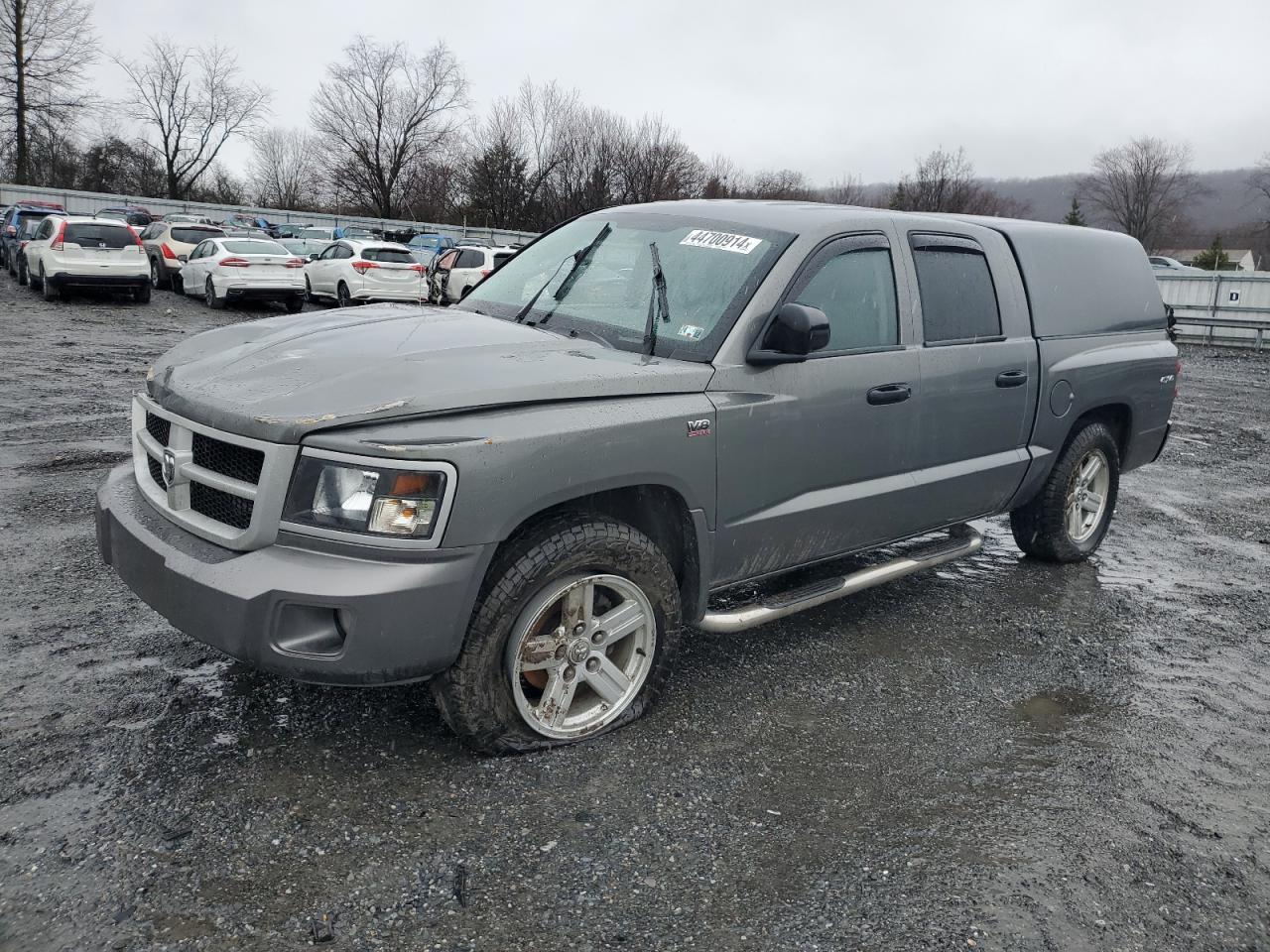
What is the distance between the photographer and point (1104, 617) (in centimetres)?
518

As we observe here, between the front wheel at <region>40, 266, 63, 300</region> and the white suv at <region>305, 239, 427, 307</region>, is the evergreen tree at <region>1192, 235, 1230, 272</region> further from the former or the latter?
the front wheel at <region>40, 266, 63, 300</region>

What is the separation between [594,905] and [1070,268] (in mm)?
4399

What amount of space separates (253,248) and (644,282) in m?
18.9

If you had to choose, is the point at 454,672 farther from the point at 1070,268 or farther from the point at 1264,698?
the point at 1070,268

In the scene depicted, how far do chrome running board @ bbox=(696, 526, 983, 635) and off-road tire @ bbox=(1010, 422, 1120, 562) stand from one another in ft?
2.30

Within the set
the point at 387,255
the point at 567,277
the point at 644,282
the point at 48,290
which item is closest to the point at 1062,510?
the point at 644,282

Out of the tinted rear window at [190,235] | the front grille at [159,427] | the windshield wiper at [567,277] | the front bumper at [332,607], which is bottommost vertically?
the front bumper at [332,607]

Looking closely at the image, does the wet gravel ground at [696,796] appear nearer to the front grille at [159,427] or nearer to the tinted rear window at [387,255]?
the front grille at [159,427]

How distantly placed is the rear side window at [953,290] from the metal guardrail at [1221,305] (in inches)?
794

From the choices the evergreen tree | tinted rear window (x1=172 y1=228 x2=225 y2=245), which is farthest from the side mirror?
the evergreen tree

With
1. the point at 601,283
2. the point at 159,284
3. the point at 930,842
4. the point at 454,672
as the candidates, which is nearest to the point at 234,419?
the point at 454,672

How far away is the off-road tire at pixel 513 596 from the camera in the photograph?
3.14 meters

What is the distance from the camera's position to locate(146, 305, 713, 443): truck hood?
9.80ft

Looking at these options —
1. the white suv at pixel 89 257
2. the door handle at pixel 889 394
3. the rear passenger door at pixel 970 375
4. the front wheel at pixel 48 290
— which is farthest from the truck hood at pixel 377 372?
the front wheel at pixel 48 290
